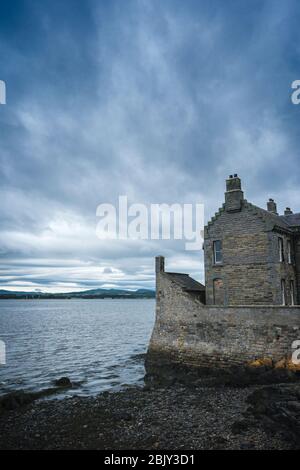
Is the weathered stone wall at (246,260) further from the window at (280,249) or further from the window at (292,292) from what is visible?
the window at (292,292)

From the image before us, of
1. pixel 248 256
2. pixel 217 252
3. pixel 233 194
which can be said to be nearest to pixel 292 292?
pixel 248 256

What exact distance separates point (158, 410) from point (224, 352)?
8.16 meters

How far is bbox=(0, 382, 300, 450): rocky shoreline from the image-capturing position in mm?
13078

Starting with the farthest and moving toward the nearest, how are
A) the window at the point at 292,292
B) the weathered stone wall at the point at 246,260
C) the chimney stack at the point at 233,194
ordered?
the window at the point at 292,292 < the chimney stack at the point at 233,194 < the weathered stone wall at the point at 246,260

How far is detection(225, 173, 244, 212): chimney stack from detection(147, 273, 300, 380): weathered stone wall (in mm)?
7836

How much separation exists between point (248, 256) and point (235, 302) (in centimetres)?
374

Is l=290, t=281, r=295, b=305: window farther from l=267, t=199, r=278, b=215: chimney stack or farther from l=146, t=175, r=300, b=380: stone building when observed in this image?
l=267, t=199, r=278, b=215: chimney stack

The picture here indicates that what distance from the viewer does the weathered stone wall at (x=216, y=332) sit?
2162cm

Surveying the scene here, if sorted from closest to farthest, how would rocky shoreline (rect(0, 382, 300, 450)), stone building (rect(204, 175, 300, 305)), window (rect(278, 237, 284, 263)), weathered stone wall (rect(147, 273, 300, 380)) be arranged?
rocky shoreline (rect(0, 382, 300, 450))
weathered stone wall (rect(147, 273, 300, 380))
stone building (rect(204, 175, 300, 305))
window (rect(278, 237, 284, 263))

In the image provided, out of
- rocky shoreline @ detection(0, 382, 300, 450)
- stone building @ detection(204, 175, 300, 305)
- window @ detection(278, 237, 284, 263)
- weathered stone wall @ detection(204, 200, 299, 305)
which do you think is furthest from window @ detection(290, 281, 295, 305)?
rocky shoreline @ detection(0, 382, 300, 450)

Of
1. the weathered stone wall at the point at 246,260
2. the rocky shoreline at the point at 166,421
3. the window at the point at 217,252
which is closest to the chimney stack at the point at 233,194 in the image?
the weathered stone wall at the point at 246,260
